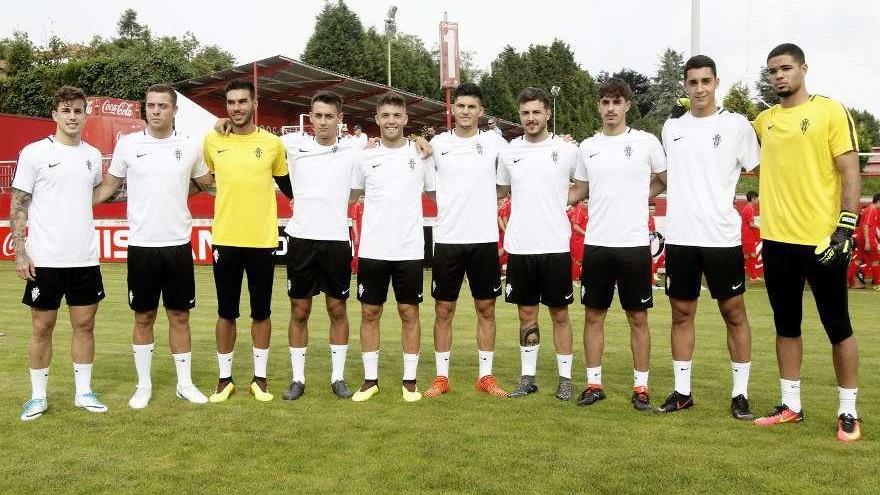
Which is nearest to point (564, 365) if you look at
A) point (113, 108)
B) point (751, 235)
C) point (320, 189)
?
point (320, 189)

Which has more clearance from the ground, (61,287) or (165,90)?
(165,90)

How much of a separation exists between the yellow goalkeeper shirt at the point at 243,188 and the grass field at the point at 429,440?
1.30m

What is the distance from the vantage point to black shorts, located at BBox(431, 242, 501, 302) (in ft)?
20.4

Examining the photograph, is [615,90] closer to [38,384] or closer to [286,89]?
[38,384]

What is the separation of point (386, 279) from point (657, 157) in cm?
226

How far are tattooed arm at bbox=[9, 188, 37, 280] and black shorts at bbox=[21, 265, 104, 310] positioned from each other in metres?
0.09

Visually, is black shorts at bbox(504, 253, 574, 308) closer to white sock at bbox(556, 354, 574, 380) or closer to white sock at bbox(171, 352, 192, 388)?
white sock at bbox(556, 354, 574, 380)

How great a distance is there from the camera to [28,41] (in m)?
54.2

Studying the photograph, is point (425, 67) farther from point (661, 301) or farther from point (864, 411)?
point (864, 411)

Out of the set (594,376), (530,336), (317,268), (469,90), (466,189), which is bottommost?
(594,376)

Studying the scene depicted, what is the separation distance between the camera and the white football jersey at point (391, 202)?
6152 mm

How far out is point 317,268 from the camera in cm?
625

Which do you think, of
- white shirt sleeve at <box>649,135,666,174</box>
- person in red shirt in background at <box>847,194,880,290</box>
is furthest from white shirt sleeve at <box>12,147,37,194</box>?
person in red shirt in background at <box>847,194,880,290</box>

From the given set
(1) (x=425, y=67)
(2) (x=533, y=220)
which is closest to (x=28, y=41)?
(1) (x=425, y=67)
